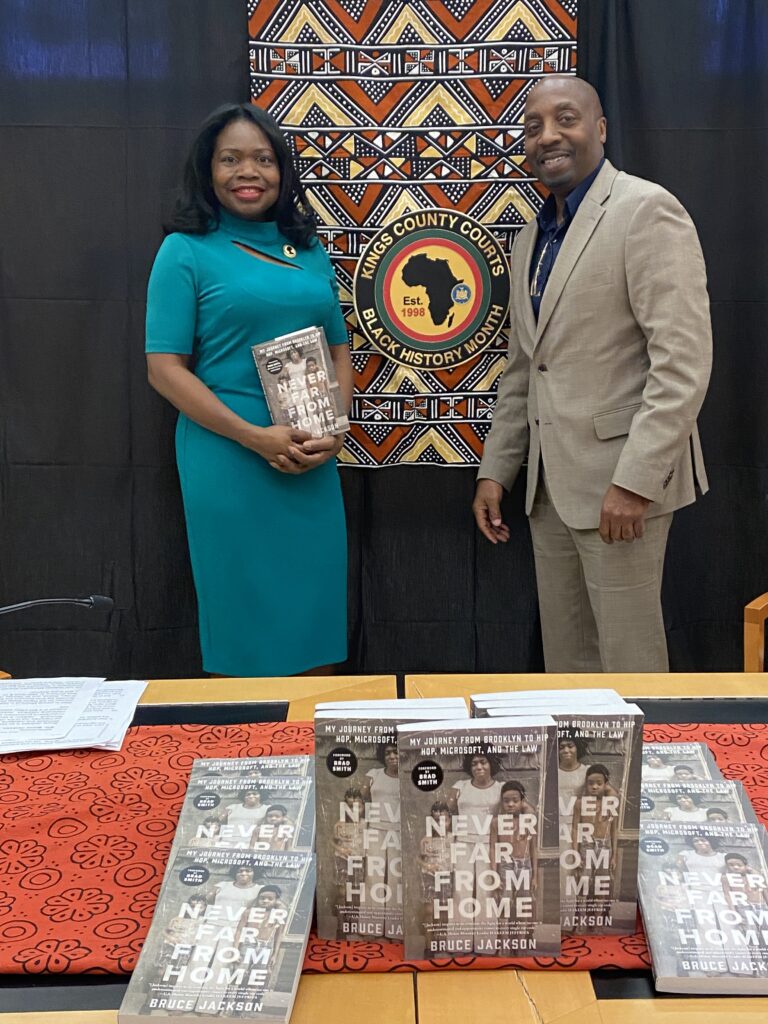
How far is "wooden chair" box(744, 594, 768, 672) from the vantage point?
226 centimetres

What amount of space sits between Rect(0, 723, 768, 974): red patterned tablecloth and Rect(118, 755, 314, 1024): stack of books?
1.7 inches

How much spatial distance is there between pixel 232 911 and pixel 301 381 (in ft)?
5.35

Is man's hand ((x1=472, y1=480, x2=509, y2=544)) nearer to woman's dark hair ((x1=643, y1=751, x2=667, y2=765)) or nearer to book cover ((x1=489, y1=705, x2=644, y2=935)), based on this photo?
woman's dark hair ((x1=643, y1=751, x2=667, y2=765))

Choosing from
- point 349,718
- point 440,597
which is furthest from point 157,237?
point 349,718

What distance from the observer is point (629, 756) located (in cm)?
90

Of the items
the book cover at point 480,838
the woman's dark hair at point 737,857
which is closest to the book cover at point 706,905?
the woman's dark hair at point 737,857

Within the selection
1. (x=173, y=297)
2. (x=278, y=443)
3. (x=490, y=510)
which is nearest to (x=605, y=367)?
(x=490, y=510)

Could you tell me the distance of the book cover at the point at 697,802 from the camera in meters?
1.04

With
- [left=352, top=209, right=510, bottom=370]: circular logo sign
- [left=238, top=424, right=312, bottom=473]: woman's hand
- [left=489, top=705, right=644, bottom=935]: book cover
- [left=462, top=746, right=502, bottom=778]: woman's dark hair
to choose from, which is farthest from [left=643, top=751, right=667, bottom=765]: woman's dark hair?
[left=352, top=209, right=510, bottom=370]: circular logo sign

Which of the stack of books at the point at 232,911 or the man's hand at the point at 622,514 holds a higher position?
the man's hand at the point at 622,514

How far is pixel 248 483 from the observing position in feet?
8.02

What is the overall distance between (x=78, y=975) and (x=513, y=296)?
2103 mm

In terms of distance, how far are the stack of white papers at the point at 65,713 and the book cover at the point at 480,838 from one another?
1.97ft

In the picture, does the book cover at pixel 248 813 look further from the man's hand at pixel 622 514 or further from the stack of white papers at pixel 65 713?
the man's hand at pixel 622 514
